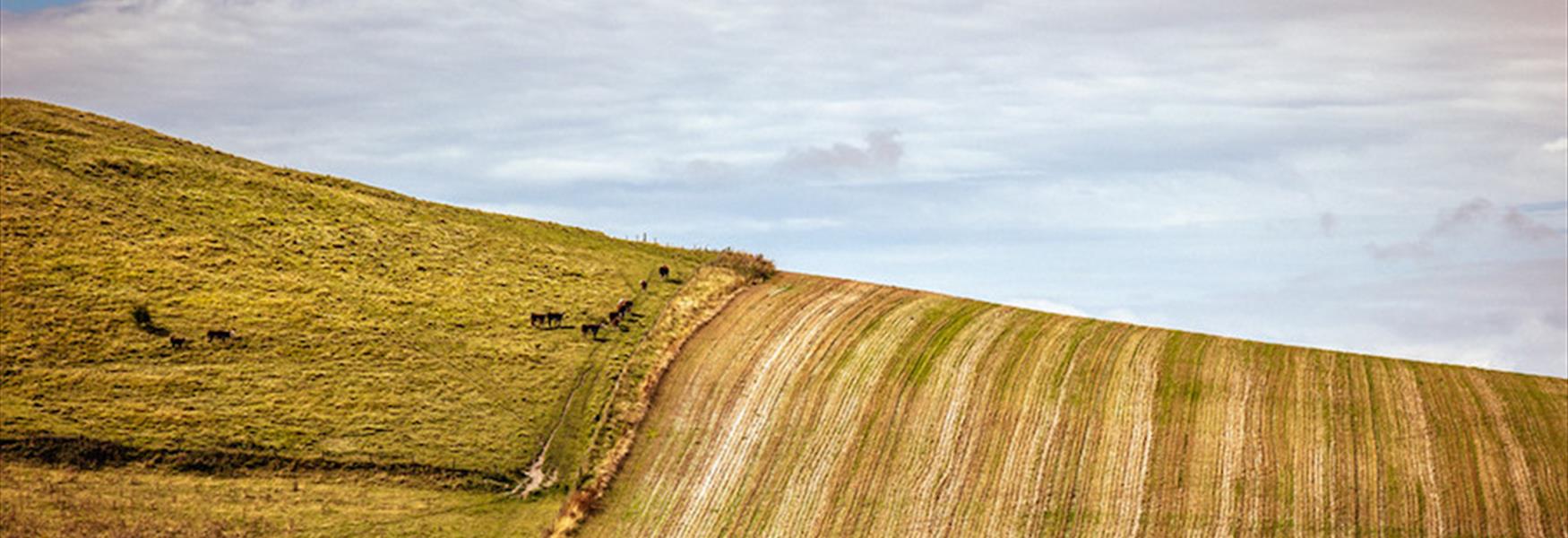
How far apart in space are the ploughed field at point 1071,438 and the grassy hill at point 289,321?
489 cm

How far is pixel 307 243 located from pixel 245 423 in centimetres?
2013

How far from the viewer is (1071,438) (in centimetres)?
5678

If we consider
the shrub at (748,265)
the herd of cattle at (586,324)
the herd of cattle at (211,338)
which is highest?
the shrub at (748,265)

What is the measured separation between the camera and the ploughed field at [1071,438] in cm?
5231

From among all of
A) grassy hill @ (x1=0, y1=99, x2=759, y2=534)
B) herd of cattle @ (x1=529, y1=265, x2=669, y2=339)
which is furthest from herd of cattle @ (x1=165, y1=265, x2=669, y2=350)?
grassy hill @ (x1=0, y1=99, x2=759, y2=534)

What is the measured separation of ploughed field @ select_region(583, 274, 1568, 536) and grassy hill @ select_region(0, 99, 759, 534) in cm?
489

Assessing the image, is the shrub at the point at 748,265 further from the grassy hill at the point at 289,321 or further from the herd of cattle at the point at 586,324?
the herd of cattle at the point at 586,324

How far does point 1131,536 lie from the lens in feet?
166

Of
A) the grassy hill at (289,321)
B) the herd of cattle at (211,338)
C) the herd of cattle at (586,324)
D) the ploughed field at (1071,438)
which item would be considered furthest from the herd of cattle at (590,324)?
the herd of cattle at (211,338)

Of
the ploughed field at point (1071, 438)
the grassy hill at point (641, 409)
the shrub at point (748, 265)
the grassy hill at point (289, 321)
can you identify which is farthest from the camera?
the shrub at point (748, 265)

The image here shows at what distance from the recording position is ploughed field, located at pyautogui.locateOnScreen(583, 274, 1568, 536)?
52.3 metres

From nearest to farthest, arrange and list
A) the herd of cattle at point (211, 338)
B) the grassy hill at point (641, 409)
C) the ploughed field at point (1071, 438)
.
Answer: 1. the ploughed field at point (1071, 438)
2. the grassy hill at point (641, 409)
3. the herd of cattle at point (211, 338)

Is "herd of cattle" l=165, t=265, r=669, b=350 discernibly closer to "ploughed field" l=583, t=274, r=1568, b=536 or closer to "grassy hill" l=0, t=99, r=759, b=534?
"grassy hill" l=0, t=99, r=759, b=534

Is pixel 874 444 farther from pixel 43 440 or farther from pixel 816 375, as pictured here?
pixel 43 440
